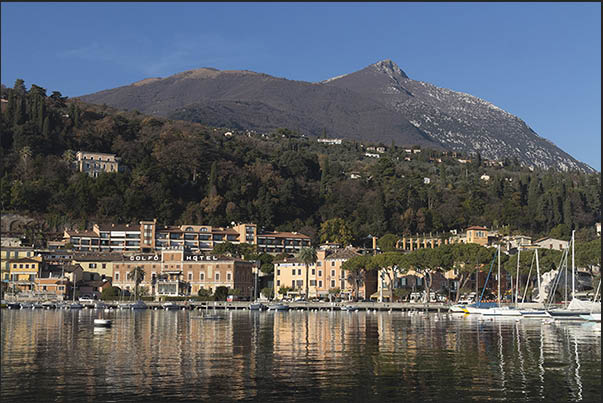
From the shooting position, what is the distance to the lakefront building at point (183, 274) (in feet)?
371

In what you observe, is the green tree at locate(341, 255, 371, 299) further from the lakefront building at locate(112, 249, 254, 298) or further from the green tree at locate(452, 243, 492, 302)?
the lakefront building at locate(112, 249, 254, 298)

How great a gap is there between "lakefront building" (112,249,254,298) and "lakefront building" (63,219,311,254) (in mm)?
9005

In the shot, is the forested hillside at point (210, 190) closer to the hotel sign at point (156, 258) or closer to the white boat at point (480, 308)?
the hotel sign at point (156, 258)

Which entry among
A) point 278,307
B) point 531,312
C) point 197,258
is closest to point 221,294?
point 197,258

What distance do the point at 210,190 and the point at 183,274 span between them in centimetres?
3213

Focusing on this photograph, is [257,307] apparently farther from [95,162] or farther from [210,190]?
[95,162]

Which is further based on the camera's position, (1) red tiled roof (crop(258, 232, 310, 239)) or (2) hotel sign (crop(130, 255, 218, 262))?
(1) red tiled roof (crop(258, 232, 310, 239))

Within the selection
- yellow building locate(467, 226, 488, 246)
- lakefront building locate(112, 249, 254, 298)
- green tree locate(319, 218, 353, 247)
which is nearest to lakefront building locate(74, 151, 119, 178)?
lakefront building locate(112, 249, 254, 298)

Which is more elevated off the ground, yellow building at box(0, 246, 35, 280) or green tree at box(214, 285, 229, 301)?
yellow building at box(0, 246, 35, 280)

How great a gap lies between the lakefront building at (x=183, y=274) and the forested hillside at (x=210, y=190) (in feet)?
72.7

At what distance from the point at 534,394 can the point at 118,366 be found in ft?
57.8

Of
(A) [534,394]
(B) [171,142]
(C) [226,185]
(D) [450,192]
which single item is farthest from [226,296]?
(A) [534,394]

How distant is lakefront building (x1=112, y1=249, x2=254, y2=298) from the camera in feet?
371

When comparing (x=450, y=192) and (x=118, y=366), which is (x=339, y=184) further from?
(x=118, y=366)
